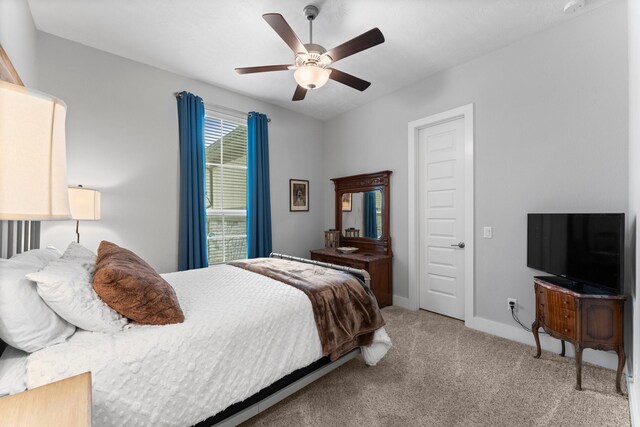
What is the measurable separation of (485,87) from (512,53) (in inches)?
14.1

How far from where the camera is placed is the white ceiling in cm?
230

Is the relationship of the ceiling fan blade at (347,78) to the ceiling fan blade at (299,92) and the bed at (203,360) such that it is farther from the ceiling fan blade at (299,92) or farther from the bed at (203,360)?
the bed at (203,360)

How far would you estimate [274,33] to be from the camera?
104 inches

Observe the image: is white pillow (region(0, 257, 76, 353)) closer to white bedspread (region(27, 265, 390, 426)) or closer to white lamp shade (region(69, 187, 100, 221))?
white bedspread (region(27, 265, 390, 426))

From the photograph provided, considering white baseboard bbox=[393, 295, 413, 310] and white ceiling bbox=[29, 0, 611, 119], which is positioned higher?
white ceiling bbox=[29, 0, 611, 119]

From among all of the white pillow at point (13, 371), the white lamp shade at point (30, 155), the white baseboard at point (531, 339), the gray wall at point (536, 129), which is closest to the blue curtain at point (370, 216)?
the gray wall at point (536, 129)

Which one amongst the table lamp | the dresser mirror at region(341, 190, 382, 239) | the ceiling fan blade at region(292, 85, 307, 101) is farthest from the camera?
the dresser mirror at region(341, 190, 382, 239)

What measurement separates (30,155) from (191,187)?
119 inches

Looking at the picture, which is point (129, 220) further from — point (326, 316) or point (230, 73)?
Answer: point (326, 316)

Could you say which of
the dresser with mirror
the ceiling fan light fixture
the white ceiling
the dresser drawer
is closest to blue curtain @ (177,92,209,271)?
the white ceiling

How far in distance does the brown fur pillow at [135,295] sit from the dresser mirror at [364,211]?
3.08 m

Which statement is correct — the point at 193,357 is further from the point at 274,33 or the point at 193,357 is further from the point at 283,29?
the point at 274,33

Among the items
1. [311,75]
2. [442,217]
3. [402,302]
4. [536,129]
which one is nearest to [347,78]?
[311,75]

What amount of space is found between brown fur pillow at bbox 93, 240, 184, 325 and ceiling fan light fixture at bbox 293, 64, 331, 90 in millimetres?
1804
